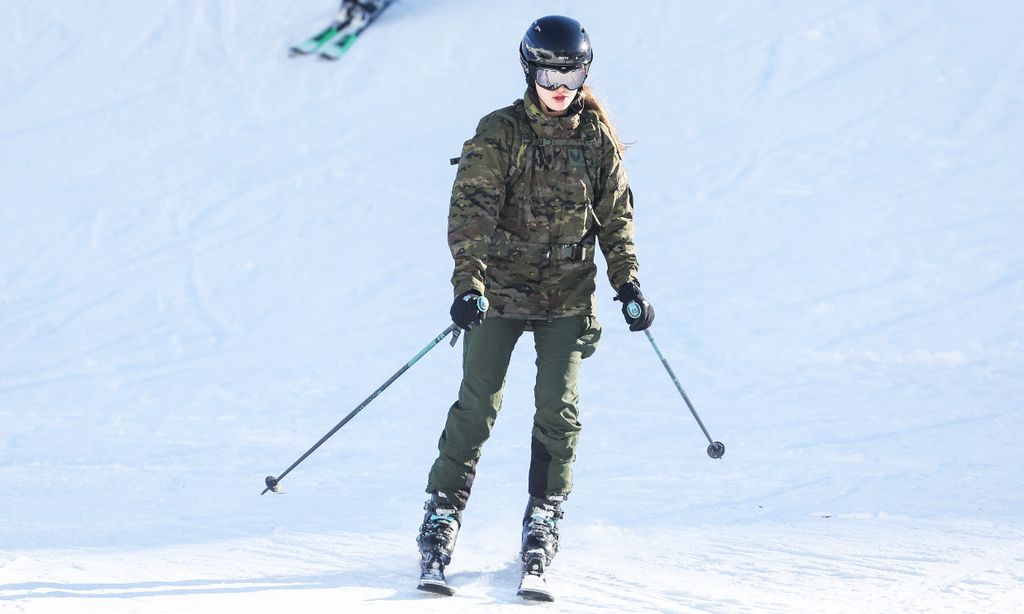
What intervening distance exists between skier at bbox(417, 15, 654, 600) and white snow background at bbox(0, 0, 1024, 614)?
309 millimetres

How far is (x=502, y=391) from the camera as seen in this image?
147 inches

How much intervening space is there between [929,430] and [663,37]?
24.2 feet

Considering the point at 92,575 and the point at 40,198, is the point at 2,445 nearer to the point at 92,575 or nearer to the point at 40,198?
the point at 92,575

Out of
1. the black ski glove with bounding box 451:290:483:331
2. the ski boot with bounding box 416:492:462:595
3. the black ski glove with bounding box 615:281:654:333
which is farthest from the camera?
the black ski glove with bounding box 615:281:654:333

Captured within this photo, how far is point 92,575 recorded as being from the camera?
12.1ft

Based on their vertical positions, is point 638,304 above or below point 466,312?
above

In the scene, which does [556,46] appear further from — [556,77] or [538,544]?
[538,544]

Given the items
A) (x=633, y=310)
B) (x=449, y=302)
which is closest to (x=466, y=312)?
(x=633, y=310)

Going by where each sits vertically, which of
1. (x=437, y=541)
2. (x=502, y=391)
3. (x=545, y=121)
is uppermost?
(x=545, y=121)

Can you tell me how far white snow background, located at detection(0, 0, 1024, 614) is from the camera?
4.06 m

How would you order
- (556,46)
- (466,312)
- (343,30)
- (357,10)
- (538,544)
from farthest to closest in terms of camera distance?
(357,10) → (343,30) → (538,544) → (556,46) → (466,312)

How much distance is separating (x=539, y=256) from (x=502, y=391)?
43 cm

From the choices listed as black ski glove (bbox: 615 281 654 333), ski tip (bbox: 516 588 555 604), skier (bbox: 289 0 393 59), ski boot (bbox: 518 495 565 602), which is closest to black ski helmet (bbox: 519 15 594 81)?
black ski glove (bbox: 615 281 654 333)

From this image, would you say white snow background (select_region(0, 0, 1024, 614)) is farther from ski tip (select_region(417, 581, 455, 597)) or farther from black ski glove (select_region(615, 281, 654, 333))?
black ski glove (select_region(615, 281, 654, 333))
